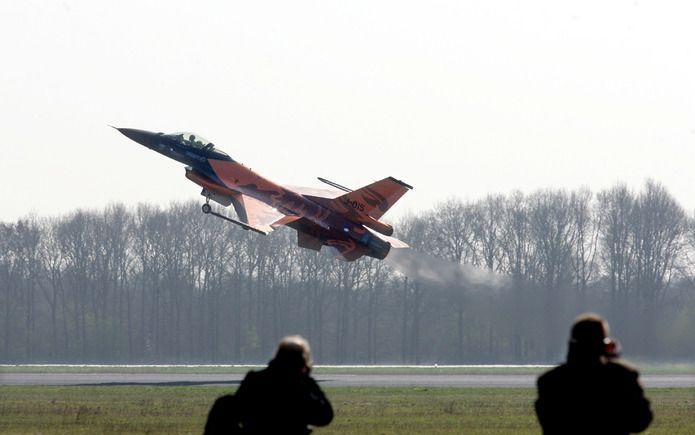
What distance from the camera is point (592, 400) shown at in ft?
31.1

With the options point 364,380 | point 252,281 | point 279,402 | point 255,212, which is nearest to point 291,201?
point 255,212

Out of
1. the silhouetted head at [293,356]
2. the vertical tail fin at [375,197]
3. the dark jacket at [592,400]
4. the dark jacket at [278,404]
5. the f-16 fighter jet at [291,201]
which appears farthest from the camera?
the f-16 fighter jet at [291,201]

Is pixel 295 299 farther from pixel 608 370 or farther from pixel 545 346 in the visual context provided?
pixel 608 370

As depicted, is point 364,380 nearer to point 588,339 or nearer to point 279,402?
point 279,402

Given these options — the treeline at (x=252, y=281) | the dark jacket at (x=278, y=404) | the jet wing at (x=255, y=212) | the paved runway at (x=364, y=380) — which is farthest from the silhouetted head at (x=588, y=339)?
the treeline at (x=252, y=281)

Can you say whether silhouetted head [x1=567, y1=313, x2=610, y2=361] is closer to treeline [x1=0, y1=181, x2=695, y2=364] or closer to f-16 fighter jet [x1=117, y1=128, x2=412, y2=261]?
f-16 fighter jet [x1=117, y1=128, x2=412, y2=261]

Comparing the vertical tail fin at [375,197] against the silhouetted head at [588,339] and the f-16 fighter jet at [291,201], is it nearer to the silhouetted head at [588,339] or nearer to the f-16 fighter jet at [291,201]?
the f-16 fighter jet at [291,201]

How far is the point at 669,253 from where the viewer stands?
63.7 metres

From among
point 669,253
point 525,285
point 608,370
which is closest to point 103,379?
point 525,285

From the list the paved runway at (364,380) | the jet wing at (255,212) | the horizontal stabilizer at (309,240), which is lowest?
the paved runway at (364,380)

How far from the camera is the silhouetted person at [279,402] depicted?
9805mm

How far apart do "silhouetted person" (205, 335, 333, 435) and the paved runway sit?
3548 centimetres

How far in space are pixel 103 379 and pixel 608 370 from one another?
4552 centimetres

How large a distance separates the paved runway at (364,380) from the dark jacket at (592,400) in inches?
1396
